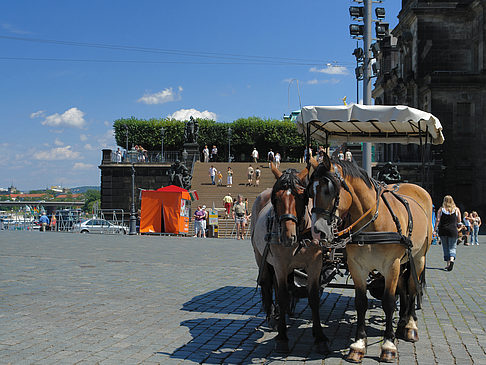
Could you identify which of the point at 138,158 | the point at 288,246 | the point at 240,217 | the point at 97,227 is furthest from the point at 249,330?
the point at 138,158

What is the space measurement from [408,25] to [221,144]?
26.4 m

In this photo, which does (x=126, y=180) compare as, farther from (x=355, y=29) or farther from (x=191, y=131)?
(x=355, y=29)

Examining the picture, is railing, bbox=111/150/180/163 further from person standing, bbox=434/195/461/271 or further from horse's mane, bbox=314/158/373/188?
horse's mane, bbox=314/158/373/188

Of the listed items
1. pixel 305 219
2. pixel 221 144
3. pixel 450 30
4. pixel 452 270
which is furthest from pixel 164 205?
pixel 221 144

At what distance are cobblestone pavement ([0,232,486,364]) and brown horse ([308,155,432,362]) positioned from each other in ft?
1.64

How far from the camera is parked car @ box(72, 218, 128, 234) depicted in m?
31.3

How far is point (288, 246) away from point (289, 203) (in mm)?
459

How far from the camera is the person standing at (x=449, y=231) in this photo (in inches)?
518

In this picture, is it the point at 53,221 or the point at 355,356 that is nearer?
the point at 355,356

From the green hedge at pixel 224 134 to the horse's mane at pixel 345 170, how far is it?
57.3 meters

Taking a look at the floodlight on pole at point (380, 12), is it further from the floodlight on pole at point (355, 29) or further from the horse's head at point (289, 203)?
the horse's head at point (289, 203)

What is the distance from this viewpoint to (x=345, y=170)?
5.47 m

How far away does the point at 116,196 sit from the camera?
50.2 m

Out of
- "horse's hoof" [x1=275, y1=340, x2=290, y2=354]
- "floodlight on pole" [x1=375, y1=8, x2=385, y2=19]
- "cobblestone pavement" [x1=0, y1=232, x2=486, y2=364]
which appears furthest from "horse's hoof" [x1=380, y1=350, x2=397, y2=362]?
"floodlight on pole" [x1=375, y1=8, x2=385, y2=19]
